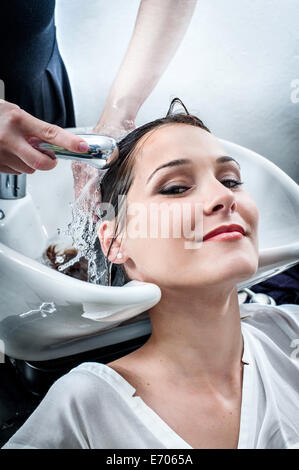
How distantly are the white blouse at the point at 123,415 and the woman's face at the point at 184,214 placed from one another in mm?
147

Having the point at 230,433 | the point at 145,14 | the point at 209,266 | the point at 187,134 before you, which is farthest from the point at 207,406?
the point at 145,14

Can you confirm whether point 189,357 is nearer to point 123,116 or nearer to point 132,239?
point 132,239

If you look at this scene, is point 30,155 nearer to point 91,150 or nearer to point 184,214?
point 91,150

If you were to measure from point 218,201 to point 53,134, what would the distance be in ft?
0.68

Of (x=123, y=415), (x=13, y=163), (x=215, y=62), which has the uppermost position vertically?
(x=215, y=62)

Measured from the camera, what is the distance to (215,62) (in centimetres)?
65

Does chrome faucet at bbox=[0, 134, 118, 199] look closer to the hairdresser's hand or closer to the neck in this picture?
the hairdresser's hand

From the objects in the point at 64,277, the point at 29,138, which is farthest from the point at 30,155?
the point at 64,277

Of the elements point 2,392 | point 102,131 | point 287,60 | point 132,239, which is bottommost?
point 2,392

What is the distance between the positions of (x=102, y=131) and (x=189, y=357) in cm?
36

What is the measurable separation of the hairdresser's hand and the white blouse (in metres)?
0.27

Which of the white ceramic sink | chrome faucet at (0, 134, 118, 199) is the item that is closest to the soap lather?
chrome faucet at (0, 134, 118, 199)

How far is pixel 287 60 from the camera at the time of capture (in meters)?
0.69

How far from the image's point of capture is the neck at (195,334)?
1.82ft
